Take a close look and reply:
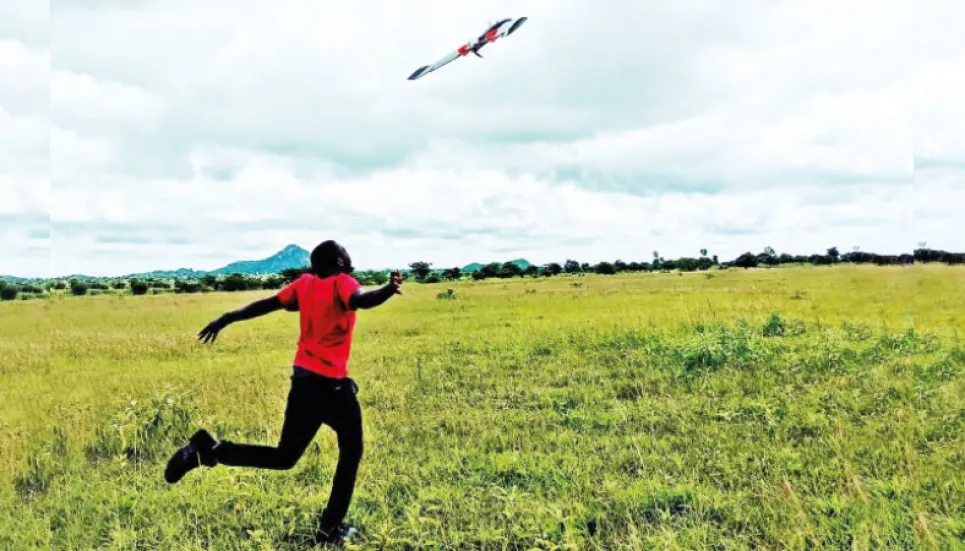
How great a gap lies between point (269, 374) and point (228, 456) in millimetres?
7682

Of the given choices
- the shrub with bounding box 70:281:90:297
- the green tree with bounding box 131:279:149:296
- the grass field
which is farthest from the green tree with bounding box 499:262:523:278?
the grass field

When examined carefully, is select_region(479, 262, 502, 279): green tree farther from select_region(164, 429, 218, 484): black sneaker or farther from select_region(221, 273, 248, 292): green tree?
select_region(164, 429, 218, 484): black sneaker

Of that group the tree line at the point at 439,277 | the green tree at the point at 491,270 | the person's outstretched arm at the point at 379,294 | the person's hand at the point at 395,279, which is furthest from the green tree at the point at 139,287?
the person's hand at the point at 395,279

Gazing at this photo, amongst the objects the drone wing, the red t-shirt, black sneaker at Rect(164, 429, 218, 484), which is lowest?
black sneaker at Rect(164, 429, 218, 484)

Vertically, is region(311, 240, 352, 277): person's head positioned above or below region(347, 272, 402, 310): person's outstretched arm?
above

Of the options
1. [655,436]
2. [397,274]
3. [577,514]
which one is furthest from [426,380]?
[397,274]

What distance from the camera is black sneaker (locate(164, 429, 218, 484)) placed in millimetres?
4707

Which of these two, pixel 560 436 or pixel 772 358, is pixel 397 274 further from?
pixel 772 358

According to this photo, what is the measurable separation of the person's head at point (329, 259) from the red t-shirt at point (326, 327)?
0.23 ft

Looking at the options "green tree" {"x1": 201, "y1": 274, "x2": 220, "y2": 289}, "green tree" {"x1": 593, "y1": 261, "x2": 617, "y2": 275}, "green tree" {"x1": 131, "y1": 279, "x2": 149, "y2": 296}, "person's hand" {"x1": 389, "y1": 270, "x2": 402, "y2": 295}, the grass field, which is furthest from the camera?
"green tree" {"x1": 593, "y1": 261, "x2": 617, "y2": 275}

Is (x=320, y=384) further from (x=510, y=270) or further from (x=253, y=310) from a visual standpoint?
(x=510, y=270)

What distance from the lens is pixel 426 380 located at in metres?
11.0

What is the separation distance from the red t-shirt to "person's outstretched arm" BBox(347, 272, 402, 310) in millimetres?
186

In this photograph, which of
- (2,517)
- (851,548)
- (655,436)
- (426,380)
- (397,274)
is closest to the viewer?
(397,274)
